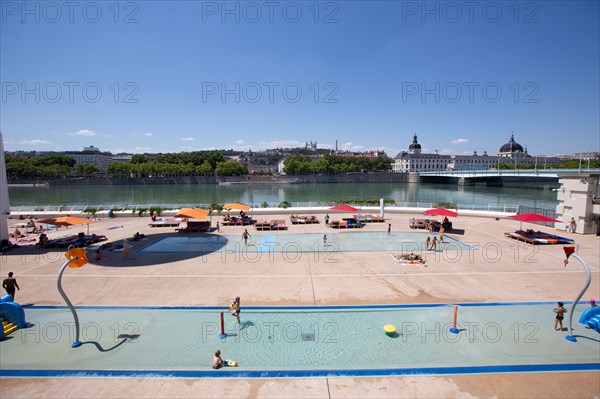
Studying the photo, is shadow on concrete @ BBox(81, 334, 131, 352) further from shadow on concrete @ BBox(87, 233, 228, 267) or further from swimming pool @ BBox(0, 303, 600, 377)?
shadow on concrete @ BBox(87, 233, 228, 267)

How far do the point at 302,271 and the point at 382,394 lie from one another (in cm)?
805

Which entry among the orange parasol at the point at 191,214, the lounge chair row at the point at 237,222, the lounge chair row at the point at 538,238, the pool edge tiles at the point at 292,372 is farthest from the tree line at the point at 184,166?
the pool edge tiles at the point at 292,372

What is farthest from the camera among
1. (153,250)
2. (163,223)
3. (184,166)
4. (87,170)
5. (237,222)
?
(184,166)

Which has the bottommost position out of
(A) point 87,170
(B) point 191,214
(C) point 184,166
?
(B) point 191,214

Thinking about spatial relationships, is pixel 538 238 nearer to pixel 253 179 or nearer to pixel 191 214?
pixel 191 214

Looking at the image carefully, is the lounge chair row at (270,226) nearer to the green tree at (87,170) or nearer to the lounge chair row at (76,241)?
the lounge chair row at (76,241)

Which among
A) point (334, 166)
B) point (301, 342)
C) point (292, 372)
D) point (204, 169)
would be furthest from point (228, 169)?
point (292, 372)

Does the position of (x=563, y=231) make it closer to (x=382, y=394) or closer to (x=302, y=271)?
(x=302, y=271)

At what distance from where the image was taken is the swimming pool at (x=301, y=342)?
25.2ft

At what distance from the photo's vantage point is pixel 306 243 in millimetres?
19984

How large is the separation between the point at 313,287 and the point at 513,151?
21812 centimetres

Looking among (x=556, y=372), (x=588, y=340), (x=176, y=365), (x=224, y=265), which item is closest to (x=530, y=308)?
(x=588, y=340)

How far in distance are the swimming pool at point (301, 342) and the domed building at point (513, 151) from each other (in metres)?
211

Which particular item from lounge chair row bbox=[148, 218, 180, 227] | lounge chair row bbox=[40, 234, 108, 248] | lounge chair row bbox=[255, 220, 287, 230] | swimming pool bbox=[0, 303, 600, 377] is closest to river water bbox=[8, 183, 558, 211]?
lounge chair row bbox=[255, 220, 287, 230]
